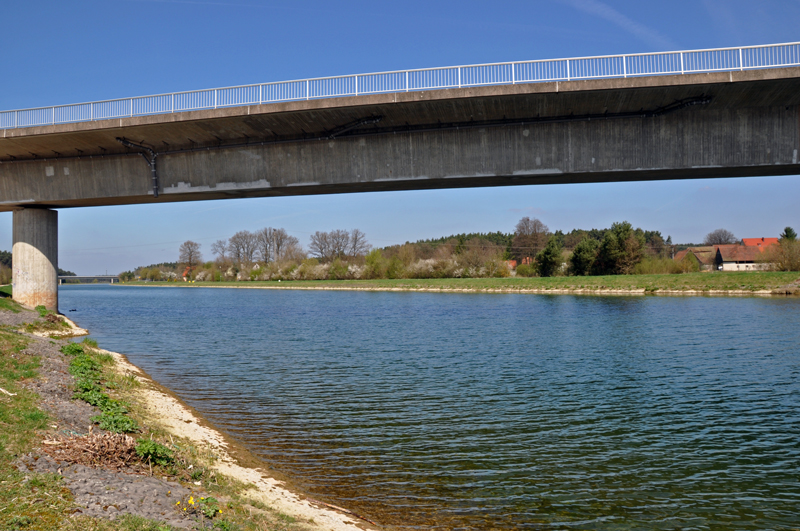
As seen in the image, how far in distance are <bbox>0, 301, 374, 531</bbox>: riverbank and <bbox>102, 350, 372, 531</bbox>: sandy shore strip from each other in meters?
0.02

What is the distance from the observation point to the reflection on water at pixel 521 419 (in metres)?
8.36

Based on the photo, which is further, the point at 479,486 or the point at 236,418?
the point at 236,418

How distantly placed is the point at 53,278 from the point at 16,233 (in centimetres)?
301

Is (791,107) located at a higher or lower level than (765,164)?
higher

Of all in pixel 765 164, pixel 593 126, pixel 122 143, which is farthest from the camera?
pixel 122 143

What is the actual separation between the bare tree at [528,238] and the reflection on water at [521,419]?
337ft

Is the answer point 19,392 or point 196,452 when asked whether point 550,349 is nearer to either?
point 196,452

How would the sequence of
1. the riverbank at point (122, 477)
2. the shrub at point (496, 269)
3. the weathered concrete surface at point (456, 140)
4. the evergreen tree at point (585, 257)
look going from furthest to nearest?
the shrub at point (496, 269) < the evergreen tree at point (585, 257) < the weathered concrete surface at point (456, 140) < the riverbank at point (122, 477)

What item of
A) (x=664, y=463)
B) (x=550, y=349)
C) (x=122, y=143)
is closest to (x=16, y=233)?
(x=122, y=143)

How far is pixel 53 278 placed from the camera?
29.9m

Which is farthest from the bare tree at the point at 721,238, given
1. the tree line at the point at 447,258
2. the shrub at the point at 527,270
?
the shrub at the point at 527,270

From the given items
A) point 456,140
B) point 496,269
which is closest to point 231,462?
point 456,140

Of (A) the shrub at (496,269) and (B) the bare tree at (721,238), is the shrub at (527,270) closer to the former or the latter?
(A) the shrub at (496,269)

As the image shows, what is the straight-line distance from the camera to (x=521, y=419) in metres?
12.6
